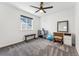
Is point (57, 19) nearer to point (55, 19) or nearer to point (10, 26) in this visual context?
point (55, 19)

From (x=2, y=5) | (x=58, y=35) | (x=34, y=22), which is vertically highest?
(x=2, y=5)

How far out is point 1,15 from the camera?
3635 millimetres

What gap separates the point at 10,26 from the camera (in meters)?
4.16

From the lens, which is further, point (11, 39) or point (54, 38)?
point (54, 38)

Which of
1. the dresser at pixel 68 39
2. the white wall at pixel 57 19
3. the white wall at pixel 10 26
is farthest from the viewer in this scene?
the white wall at pixel 57 19

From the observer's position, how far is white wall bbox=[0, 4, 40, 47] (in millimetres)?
3703

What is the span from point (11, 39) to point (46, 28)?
11.8ft

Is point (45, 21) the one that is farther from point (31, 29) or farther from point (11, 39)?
point (11, 39)

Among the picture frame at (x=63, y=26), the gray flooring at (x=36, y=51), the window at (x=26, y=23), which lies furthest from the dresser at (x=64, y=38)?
the window at (x=26, y=23)

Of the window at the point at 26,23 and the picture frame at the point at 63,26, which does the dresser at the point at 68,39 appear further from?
the window at the point at 26,23

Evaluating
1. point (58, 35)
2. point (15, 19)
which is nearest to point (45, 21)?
point (58, 35)

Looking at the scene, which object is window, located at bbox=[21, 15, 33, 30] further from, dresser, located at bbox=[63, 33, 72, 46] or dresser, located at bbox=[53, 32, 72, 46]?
dresser, located at bbox=[63, 33, 72, 46]

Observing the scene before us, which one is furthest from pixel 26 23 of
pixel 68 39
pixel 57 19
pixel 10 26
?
pixel 68 39

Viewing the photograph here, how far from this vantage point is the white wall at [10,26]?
3703 mm
